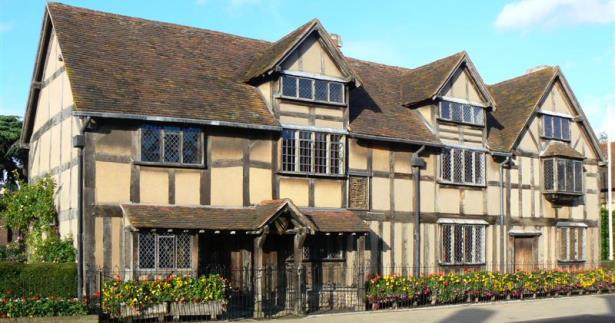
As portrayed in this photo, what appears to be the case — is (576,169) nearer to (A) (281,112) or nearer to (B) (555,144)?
(B) (555,144)

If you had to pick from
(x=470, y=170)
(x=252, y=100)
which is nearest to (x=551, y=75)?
(x=470, y=170)

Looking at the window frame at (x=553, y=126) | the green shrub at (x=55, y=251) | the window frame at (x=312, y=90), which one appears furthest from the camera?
the window frame at (x=553, y=126)

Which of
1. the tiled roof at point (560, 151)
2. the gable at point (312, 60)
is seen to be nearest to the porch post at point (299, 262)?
the gable at point (312, 60)

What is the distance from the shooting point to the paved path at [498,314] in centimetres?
2080

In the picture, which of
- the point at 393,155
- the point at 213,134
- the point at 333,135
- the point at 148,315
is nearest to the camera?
the point at 148,315

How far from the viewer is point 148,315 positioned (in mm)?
19812

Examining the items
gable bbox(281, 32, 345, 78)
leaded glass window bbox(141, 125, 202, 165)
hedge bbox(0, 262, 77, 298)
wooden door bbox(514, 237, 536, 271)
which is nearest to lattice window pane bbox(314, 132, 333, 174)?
gable bbox(281, 32, 345, 78)

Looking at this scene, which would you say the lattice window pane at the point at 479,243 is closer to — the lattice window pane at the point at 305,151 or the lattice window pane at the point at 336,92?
the lattice window pane at the point at 336,92

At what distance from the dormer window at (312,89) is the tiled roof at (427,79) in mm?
4270

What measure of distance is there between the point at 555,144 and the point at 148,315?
19339 mm

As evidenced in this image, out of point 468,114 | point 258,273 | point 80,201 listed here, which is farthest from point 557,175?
point 80,201

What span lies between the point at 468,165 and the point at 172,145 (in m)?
12.0

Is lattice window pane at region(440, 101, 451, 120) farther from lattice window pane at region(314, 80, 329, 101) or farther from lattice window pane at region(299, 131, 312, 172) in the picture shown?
lattice window pane at region(299, 131, 312, 172)

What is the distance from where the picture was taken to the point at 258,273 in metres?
21.6
